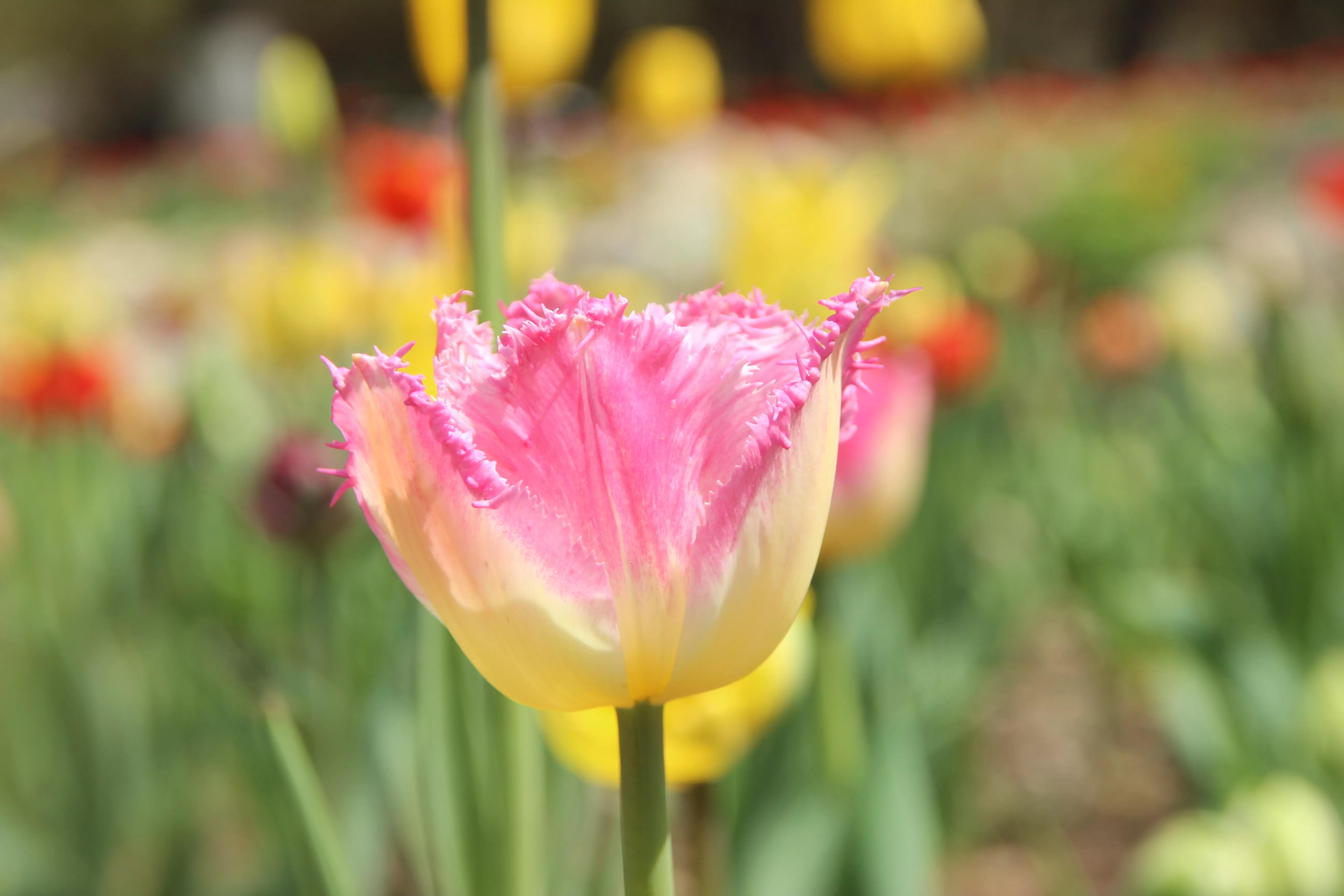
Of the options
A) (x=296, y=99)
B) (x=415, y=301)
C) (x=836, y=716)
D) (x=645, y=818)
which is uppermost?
(x=296, y=99)

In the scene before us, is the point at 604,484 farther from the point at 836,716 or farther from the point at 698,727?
the point at 836,716

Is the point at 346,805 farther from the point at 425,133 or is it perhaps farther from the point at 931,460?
the point at 425,133

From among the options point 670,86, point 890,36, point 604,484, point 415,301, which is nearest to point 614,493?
point 604,484

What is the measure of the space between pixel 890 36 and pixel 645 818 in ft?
13.3

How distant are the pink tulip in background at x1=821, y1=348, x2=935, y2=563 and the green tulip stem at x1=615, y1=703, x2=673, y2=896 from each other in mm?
479

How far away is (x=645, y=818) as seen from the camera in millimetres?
335

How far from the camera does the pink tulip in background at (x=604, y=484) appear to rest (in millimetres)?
320

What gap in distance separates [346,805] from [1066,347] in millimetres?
2138

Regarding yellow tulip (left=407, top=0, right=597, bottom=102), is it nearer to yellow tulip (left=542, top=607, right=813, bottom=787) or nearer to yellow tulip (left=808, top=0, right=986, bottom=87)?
yellow tulip (left=542, top=607, right=813, bottom=787)

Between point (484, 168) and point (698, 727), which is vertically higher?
point (484, 168)

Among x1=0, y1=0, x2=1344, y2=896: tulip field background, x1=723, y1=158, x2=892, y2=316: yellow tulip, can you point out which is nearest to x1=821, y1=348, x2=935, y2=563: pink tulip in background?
x1=0, y1=0, x2=1344, y2=896: tulip field background

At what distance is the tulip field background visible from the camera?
31.0 inches

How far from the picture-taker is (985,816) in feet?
4.85

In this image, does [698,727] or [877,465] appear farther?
[877,465]
